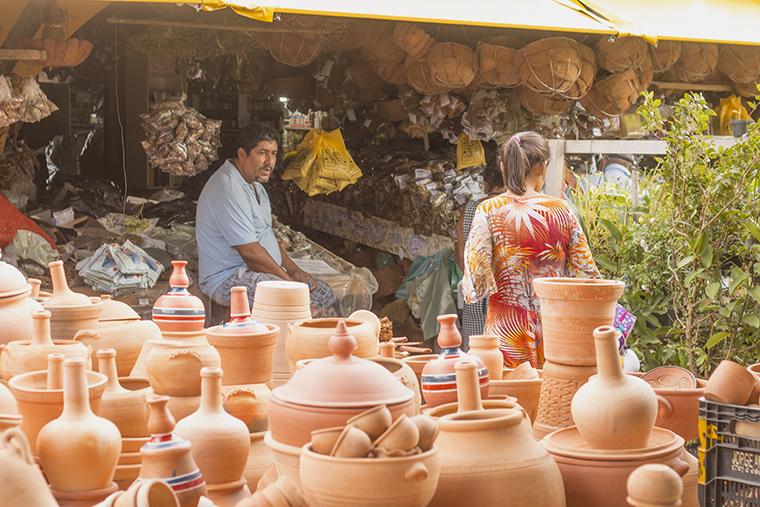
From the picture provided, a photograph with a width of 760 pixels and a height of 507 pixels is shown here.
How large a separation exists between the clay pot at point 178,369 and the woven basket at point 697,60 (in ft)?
19.6

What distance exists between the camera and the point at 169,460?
1.62 metres

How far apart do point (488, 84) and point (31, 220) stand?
2876 mm

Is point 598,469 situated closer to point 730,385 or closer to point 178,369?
point 730,385

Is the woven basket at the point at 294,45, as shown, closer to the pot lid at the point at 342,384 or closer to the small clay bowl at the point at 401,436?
the pot lid at the point at 342,384

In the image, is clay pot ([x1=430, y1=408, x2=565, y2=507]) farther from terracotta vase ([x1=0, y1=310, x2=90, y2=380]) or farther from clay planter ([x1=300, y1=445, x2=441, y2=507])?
terracotta vase ([x1=0, y1=310, x2=90, y2=380])

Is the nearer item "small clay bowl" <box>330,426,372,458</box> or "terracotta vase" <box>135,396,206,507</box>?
"small clay bowl" <box>330,426,372,458</box>

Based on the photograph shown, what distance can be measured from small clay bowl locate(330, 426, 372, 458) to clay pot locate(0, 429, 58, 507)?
0.40 metres

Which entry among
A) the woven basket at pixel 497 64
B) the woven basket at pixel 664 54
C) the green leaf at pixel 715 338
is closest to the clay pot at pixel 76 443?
the green leaf at pixel 715 338

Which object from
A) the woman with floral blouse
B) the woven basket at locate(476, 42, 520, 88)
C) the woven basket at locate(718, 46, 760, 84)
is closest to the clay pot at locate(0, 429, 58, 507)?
the woman with floral blouse

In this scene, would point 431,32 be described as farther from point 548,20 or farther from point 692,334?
point 692,334

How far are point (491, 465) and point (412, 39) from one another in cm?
486

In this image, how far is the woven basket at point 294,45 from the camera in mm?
6324

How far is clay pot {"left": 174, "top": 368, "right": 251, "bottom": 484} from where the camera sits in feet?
5.98

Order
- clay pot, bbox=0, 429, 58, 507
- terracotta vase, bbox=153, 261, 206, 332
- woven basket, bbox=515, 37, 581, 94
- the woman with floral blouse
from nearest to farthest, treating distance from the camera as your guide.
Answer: clay pot, bbox=0, 429, 58, 507 < terracotta vase, bbox=153, 261, 206, 332 < the woman with floral blouse < woven basket, bbox=515, 37, 581, 94
